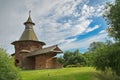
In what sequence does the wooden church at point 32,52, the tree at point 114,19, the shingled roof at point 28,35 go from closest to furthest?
1. the tree at point 114,19
2. the wooden church at point 32,52
3. the shingled roof at point 28,35

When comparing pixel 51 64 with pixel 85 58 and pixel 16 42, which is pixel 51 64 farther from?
pixel 85 58

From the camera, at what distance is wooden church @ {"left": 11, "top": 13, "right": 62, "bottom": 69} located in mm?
51938

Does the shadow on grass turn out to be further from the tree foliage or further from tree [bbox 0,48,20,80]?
tree [bbox 0,48,20,80]

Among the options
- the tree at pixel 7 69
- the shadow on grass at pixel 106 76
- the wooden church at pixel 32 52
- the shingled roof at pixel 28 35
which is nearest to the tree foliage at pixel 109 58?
the shadow on grass at pixel 106 76

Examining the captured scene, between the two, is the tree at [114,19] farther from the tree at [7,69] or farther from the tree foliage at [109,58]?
the tree at [7,69]

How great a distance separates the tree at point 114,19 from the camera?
3088 centimetres

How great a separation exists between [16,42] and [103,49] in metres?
28.6

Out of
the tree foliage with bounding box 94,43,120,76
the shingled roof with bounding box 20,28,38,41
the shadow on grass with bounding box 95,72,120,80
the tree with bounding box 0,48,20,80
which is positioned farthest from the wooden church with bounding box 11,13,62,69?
the tree with bounding box 0,48,20,80

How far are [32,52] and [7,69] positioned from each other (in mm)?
24183

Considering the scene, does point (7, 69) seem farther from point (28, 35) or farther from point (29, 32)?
point (29, 32)

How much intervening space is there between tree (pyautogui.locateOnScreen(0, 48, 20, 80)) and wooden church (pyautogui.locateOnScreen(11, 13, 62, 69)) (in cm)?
1786

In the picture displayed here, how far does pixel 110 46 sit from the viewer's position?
113 feet

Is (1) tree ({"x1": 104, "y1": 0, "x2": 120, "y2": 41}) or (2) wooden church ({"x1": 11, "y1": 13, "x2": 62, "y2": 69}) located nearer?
(1) tree ({"x1": 104, "y1": 0, "x2": 120, "y2": 41})

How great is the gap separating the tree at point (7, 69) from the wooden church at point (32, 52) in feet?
58.6
